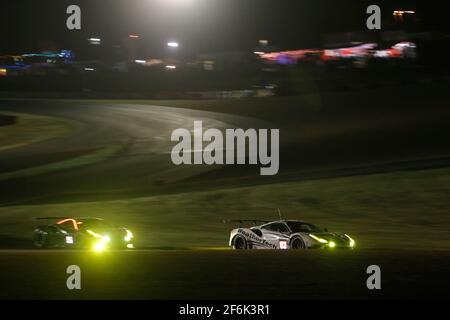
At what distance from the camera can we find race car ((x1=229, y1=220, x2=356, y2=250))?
16.8 meters

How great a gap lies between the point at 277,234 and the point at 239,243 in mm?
1122

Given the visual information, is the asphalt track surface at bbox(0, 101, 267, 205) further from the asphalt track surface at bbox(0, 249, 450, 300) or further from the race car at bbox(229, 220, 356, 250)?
the asphalt track surface at bbox(0, 249, 450, 300)

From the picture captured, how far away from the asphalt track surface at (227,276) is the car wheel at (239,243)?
4634mm

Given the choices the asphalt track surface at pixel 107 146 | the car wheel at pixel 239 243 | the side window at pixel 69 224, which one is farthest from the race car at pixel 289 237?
the asphalt track surface at pixel 107 146

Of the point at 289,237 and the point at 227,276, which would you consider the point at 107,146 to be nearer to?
the point at 289,237

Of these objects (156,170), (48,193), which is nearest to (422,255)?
(48,193)

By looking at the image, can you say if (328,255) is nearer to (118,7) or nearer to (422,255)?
(422,255)

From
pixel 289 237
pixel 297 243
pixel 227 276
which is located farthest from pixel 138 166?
pixel 227 276

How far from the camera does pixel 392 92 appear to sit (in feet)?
167

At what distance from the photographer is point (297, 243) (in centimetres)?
1695

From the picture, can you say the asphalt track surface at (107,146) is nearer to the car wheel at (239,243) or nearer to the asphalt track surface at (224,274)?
the car wheel at (239,243)

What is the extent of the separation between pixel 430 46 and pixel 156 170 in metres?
36.7

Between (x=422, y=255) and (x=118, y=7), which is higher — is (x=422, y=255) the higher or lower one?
the lower one

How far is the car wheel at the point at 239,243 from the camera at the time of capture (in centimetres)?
1809
